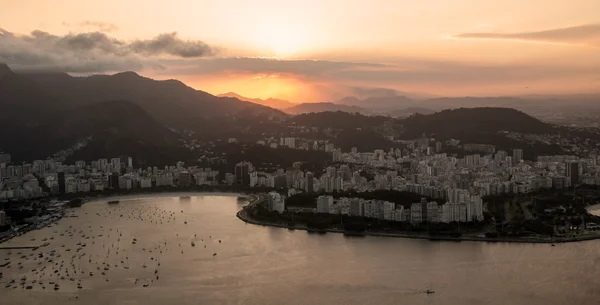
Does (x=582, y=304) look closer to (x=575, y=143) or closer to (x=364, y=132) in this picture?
(x=575, y=143)

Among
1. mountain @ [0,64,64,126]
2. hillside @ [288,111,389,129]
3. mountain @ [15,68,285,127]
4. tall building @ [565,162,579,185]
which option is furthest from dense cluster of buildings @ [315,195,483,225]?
mountain @ [15,68,285,127]

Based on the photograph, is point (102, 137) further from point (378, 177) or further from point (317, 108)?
point (317, 108)

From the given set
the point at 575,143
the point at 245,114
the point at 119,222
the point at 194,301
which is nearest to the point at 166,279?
the point at 194,301

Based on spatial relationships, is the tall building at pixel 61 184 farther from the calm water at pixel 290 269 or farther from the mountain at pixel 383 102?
the mountain at pixel 383 102

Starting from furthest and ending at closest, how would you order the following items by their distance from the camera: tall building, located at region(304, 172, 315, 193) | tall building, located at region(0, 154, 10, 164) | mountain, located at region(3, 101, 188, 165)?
1. mountain, located at region(3, 101, 188, 165)
2. tall building, located at region(0, 154, 10, 164)
3. tall building, located at region(304, 172, 315, 193)

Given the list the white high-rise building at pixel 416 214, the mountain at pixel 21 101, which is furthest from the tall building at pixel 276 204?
the mountain at pixel 21 101

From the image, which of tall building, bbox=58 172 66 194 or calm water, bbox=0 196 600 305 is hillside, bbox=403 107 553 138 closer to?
tall building, bbox=58 172 66 194
